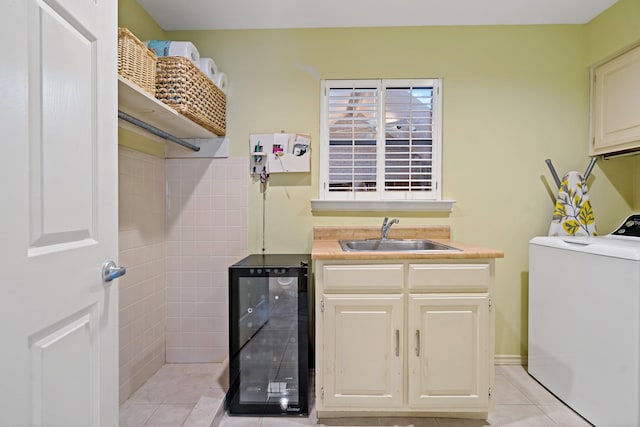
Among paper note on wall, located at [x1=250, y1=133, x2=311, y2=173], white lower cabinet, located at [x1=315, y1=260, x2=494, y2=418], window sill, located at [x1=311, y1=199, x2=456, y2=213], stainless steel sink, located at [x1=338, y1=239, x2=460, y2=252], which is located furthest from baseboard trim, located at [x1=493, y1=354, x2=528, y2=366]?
paper note on wall, located at [x1=250, y1=133, x2=311, y2=173]

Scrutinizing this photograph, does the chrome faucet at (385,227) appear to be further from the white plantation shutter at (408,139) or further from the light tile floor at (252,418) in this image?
the light tile floor at (252,418)

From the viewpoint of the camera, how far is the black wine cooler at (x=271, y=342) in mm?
1733

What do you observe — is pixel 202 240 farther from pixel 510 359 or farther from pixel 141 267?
pixel 510 359

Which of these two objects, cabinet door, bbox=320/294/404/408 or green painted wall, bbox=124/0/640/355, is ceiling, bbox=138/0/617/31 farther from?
cabinet door, bbox=320/294/404/408

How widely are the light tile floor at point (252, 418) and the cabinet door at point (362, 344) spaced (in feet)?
0.78

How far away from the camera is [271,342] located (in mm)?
1763

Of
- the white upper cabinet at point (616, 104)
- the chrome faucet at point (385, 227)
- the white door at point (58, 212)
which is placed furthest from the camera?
the chrome faucet at point (385, 227)

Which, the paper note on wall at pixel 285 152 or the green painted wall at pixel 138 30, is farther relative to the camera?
the paper note on wall at pixel 285 152

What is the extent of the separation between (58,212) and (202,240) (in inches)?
58.5

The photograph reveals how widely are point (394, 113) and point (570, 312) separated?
164 centimetres

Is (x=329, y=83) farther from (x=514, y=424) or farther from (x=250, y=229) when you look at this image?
(x=514, y=424)

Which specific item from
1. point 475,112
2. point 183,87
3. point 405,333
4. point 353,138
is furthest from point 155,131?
point 475,112

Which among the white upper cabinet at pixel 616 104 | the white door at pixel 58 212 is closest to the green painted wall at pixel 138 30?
the white door at pixel 58 212

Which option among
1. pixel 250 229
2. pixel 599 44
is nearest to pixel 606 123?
pixel 599 44
